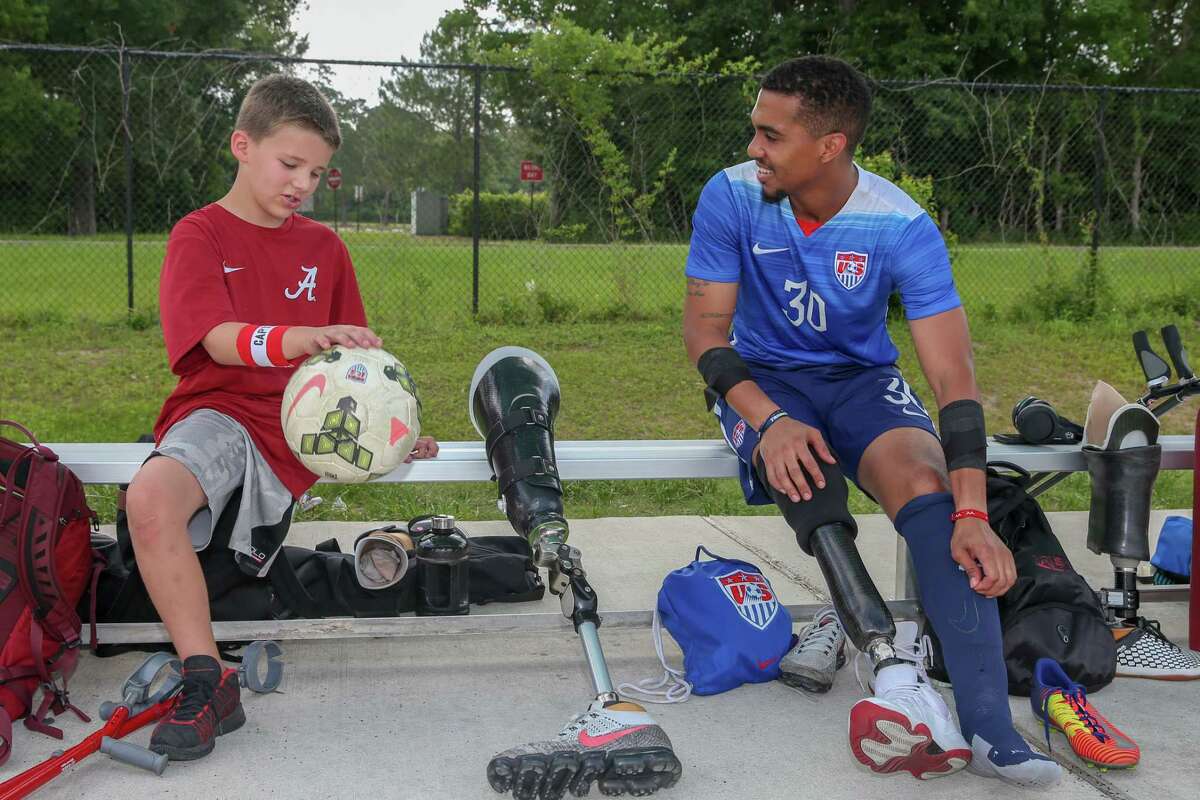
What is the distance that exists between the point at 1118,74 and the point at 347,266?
28.8m

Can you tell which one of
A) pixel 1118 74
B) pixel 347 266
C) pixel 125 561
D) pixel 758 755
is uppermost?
pixel 1118 74

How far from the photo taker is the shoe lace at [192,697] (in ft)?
7.82

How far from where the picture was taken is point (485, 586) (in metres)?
3.42

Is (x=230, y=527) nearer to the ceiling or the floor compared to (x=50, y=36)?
nearer to the floor

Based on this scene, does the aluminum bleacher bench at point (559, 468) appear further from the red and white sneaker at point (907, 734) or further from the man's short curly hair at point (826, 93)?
the man's short curly hair at point (826, 93)

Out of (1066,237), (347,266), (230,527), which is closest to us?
(230,527)

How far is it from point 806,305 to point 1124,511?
1111 millimetres

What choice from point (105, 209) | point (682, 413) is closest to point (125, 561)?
point (682, 413)

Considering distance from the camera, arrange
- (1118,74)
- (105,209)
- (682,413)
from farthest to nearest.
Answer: (1118,74) → (105,209) → (682,413)

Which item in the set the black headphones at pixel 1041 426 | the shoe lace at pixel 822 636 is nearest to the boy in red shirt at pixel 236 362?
the shoe lace at pixel 822 636

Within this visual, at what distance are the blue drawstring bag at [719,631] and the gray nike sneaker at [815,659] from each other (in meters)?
0.04

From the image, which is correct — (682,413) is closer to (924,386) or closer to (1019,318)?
(924,386)

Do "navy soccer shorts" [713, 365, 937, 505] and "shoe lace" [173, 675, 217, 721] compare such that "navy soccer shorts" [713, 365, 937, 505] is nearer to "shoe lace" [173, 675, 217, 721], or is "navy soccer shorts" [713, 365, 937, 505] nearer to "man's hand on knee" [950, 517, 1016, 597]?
"man's hand on knee" [950, 517, 1016, 597]

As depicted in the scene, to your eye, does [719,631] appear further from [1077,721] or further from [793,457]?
[1077,721]
